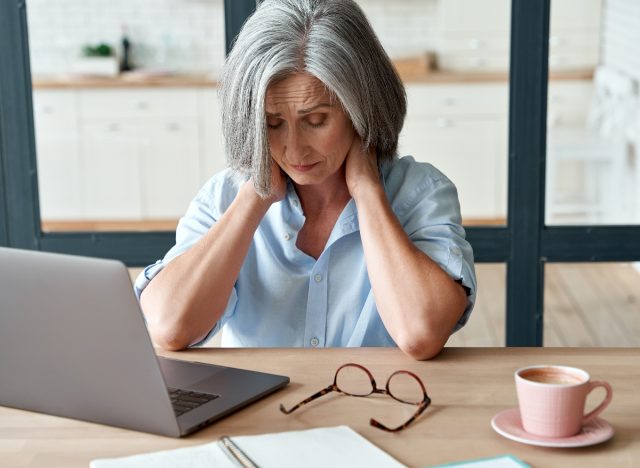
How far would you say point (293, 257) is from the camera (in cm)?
181

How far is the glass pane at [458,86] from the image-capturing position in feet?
8.89

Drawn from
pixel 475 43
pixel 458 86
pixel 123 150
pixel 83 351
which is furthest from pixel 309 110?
pixel 123 150

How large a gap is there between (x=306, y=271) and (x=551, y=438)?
2.48 ft

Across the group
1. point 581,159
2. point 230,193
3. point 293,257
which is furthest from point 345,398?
point 581,159

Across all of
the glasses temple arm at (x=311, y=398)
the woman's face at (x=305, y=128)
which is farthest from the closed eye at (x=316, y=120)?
the glasses temple arm at (x=311, y=398)

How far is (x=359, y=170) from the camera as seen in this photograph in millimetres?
1768

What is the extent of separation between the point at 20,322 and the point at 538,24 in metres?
1.77

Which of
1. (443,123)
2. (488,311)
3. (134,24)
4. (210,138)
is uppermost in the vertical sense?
(134,24)

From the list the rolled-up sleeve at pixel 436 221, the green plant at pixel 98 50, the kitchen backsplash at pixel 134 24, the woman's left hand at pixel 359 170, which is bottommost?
the rolled-up sleeve at pixel 436 221

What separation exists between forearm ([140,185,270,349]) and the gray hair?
6cm

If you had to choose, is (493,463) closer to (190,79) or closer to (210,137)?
(210,137)

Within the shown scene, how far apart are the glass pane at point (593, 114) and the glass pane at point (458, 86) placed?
147 mm

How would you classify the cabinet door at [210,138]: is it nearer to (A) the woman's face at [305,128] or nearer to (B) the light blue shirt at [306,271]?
(B) the light blue shirt at [306,271]

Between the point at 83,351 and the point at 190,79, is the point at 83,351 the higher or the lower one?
the lower one
